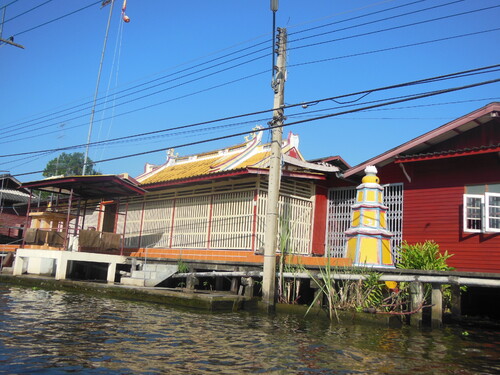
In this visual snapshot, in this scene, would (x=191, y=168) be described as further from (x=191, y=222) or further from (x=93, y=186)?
→ (x=93, y=186)

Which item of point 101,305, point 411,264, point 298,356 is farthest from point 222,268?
point 298,356

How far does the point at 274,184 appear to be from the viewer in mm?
12141

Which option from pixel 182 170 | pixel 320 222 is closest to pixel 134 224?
pixel 182 170

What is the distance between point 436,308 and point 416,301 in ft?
1.46

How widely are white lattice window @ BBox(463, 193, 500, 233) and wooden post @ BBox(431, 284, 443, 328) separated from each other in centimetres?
384

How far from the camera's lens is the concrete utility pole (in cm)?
1188

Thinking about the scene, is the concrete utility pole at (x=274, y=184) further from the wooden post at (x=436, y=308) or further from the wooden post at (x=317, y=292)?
the wooden post at (x=436, y=308)

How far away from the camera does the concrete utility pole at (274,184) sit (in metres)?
11.9

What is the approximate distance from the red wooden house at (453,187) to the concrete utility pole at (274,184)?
14.5ft

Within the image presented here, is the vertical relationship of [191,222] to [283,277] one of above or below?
above

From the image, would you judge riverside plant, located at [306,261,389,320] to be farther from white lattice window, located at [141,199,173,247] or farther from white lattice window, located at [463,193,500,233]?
white lattice window, located at [141,199,173,247]

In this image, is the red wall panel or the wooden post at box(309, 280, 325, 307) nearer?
the wooden post at box(309, 280, 325, 307)

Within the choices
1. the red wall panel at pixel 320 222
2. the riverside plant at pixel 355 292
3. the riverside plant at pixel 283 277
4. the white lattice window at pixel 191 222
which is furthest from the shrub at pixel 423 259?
the white lattice window at pixel 191 222

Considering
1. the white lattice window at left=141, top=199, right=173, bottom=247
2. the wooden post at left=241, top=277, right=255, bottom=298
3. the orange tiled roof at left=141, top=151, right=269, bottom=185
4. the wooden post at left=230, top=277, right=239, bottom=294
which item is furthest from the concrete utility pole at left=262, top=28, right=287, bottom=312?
the white lattice window at left=141, top=199, right=173, bottom=247
